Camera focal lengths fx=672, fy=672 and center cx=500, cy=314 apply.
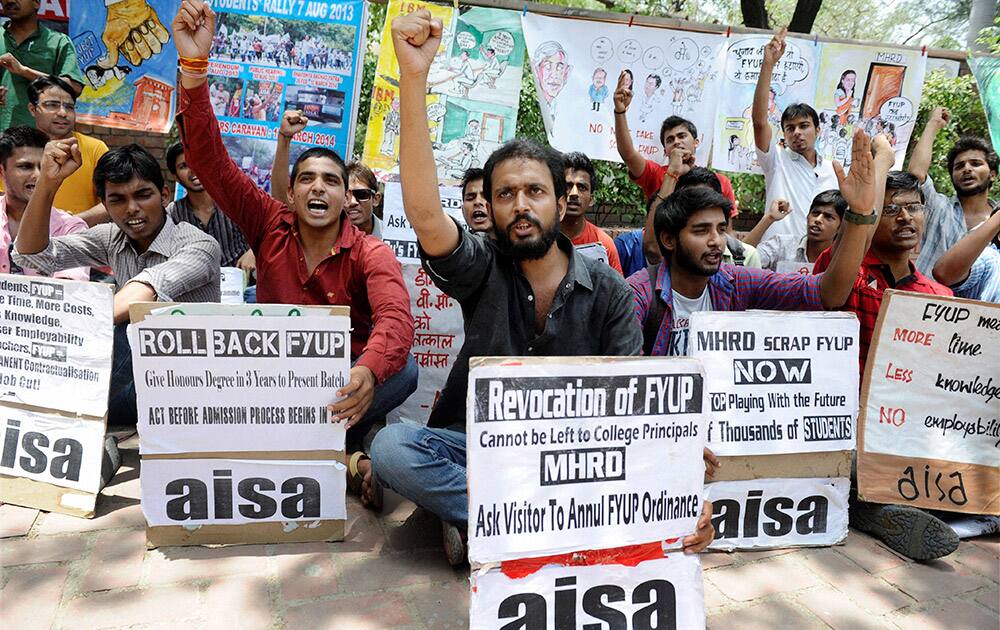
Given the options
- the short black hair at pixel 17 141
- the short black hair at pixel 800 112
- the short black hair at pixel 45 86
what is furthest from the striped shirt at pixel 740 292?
the short black hair at pixel 45 86

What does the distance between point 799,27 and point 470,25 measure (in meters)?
6.52

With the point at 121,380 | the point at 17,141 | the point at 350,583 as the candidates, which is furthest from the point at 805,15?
the point at 350,583

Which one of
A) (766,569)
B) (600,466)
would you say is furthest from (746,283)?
(600,466)

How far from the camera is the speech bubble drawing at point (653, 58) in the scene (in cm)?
560

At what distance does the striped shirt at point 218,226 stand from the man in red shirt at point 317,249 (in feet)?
3.70

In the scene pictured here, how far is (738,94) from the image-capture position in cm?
574

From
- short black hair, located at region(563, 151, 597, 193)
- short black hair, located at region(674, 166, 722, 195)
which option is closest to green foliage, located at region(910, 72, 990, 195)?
short black hair, located at region(674, 166, 722, 195)

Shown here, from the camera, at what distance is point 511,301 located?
251 cm

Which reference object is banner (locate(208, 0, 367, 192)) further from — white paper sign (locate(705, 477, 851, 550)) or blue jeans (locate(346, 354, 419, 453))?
white paper sign (locate(705, 477, 851, 550))

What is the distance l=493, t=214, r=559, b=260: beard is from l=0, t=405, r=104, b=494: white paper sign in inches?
73.5

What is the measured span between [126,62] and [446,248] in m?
4.38

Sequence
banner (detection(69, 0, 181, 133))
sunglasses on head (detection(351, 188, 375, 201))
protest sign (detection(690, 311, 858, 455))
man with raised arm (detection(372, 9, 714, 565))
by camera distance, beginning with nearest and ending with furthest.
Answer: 1. man with raised arm (detection(372, 9, 714, 565))
2. protest sign (detection(690, 311, 858, 455))
3. sunglasses on head (detection(351, 188, 375, 201))
4. banner (detection(69, 0, 181, 133))

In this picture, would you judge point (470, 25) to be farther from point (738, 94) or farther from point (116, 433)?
point (116, 433)

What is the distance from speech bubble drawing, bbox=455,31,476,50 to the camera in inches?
206
